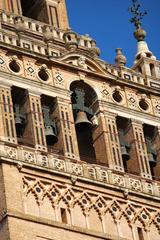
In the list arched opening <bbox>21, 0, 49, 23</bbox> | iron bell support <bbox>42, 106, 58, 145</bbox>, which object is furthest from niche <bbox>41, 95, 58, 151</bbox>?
arched opening <bbox>21, 0, 49, 23</bbox>

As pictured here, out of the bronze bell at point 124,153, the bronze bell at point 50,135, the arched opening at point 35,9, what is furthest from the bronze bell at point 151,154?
the arched opening at point 35,9

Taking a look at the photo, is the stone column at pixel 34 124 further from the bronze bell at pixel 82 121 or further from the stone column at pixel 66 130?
the bronze bell at pixel 82 121

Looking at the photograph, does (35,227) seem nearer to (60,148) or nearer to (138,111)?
(60,148)

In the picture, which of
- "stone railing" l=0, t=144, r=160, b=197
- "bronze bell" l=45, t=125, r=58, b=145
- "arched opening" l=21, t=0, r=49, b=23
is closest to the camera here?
"stone railing" l=0, t=144, r=160, b=197

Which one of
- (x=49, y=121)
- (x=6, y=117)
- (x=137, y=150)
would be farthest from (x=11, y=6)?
(x=137, y=150)

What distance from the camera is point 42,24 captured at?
48.8 meters

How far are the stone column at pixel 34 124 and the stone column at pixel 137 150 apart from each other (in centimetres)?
309

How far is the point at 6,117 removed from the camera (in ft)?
146

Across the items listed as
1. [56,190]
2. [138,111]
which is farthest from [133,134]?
[56,190]

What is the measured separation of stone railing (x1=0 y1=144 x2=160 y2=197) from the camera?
43656 millimetres

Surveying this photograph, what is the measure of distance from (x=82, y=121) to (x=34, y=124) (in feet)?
6.25

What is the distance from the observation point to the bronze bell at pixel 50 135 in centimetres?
4538

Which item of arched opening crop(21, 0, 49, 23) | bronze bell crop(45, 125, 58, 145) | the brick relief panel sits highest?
arched opening crop(21, 0, 49, 23)

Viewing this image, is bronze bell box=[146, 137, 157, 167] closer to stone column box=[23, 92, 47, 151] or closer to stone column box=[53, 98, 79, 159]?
stone column box=[53, 98, 79, 159]
